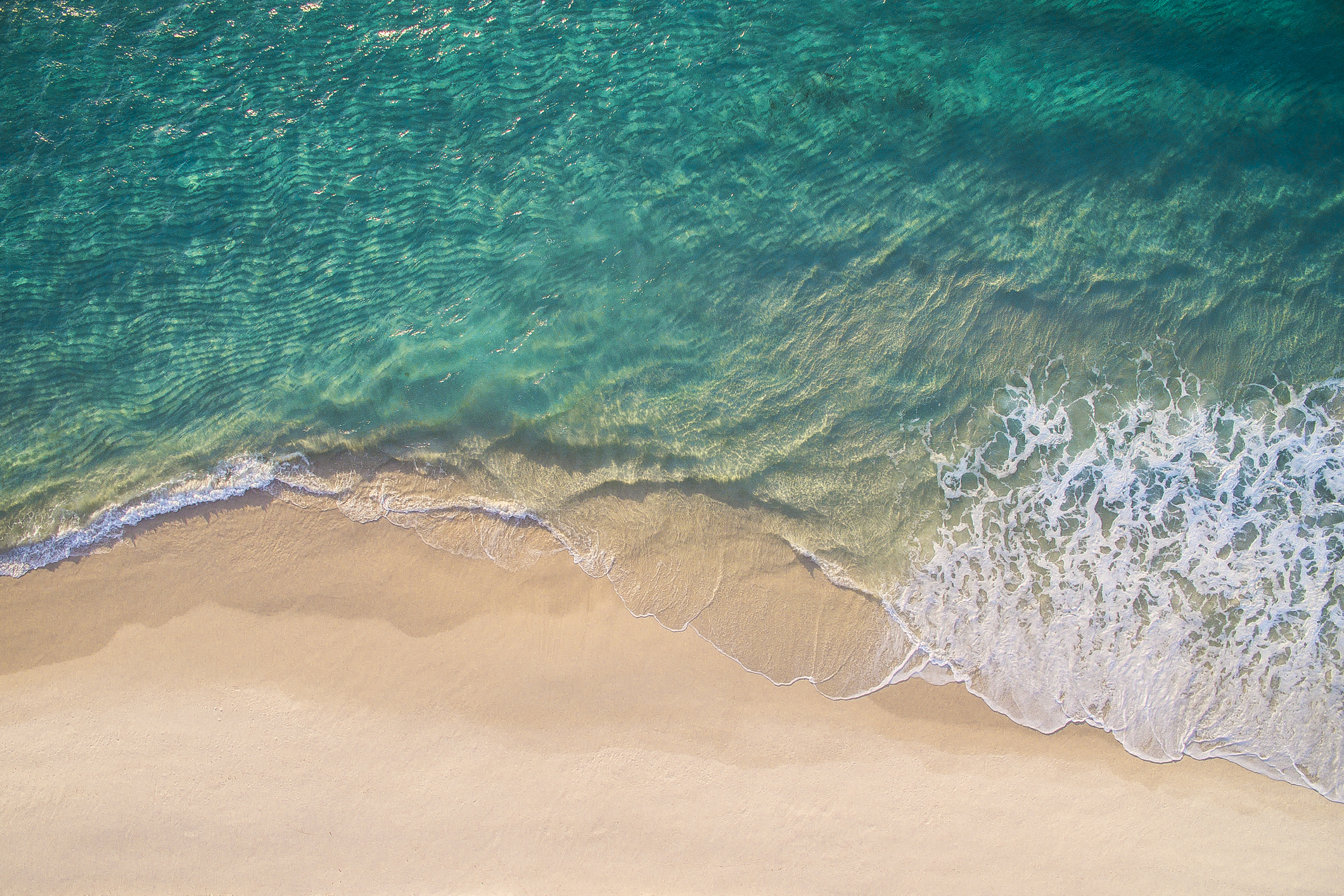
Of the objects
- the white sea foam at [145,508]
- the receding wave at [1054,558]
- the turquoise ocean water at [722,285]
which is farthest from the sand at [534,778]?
the turquoise ocean water at [722,285]

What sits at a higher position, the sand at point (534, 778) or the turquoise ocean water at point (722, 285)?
the turquoise ocean water at point (722, 285)

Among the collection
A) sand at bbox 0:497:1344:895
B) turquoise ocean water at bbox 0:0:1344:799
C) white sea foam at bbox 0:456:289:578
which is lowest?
sand at bbox 0:497:1344:895

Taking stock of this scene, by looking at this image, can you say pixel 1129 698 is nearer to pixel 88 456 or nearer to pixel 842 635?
pixel 842 635

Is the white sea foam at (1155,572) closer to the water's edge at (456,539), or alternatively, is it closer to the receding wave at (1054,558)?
the receding wave at (1054,558)

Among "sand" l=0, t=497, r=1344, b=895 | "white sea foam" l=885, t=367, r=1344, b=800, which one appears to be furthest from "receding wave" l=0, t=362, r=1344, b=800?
"sand" l=0, t=497, r=1344, b=895

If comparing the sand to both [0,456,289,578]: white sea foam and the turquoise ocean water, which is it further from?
the turquoise ocean water

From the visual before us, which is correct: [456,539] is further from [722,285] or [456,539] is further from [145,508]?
[722,285]

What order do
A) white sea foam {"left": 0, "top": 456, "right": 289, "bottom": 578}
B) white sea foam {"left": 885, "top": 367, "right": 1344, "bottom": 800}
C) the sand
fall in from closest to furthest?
the sand, white sea foam {"left": 885, "top": 367, "right": 1344, "bottom": 800}, white sea foam {"left": 0, "top": 456, "right": 289, "bottom": 578}
